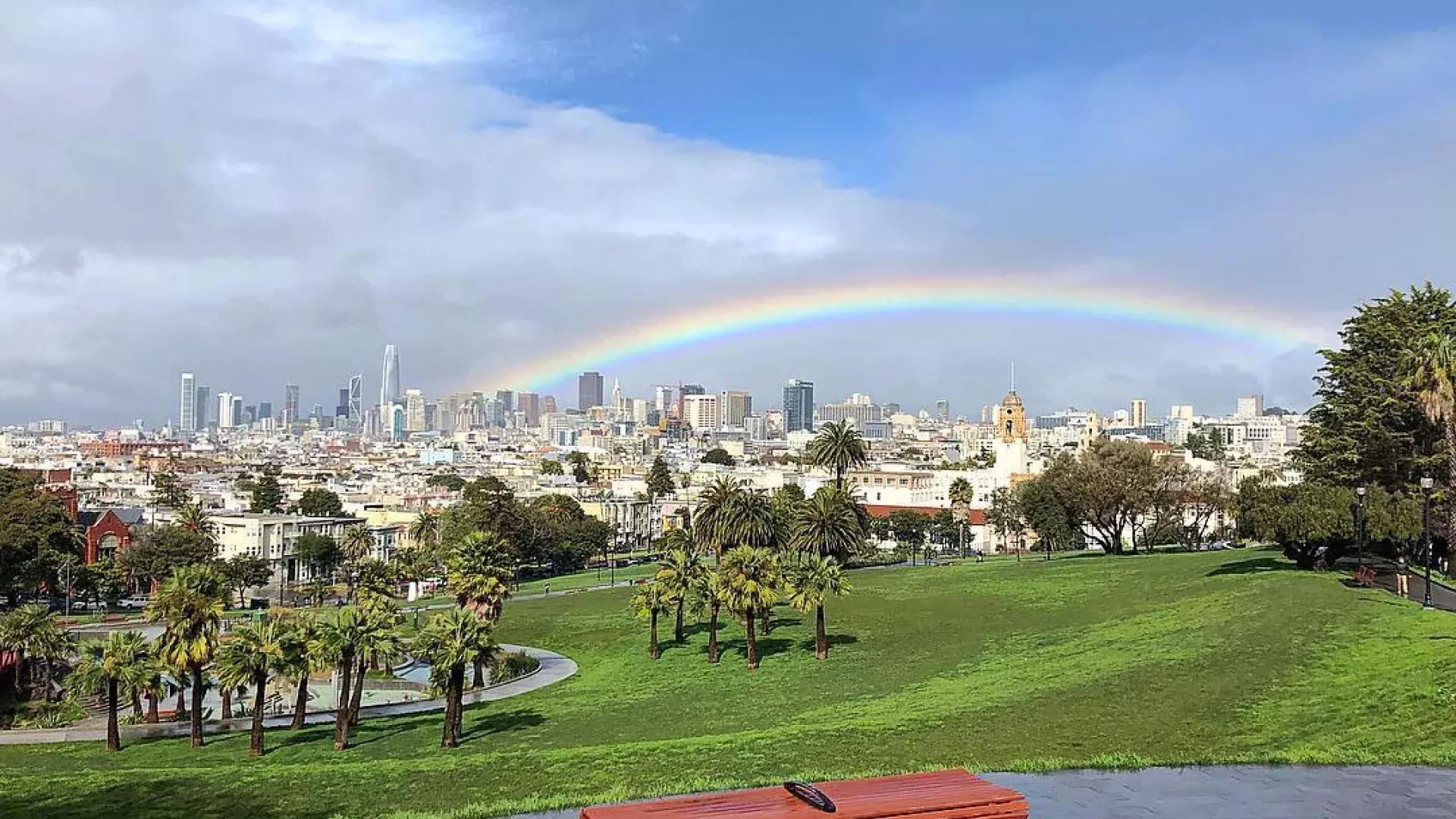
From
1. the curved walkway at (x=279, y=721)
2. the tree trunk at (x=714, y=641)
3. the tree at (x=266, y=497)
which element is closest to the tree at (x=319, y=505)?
the tree at (x=266, y=497)

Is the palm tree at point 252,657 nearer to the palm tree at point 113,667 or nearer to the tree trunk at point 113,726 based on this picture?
the palm tree at point 113,667

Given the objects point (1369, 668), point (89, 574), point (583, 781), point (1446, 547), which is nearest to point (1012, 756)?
point (583, 781)

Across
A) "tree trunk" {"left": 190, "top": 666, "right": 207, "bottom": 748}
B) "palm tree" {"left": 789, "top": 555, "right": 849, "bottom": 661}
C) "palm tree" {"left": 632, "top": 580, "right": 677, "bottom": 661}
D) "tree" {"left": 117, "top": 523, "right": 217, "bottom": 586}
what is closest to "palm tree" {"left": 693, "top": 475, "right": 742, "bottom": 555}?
"palm tree" {"left": 632, "top": 580, "right": 677, "bottom": 661}

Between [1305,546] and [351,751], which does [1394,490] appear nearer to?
[1305,546]

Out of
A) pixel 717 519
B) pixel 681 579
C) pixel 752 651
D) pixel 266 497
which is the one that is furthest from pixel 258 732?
pixel 266 497

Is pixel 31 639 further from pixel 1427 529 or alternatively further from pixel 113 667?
pixel 1427 529

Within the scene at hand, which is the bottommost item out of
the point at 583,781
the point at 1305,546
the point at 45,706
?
the point at 45,706

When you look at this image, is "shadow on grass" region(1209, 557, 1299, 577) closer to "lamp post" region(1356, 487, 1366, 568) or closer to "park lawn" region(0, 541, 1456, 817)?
"park lawn" region(0, 541, 1456, 817)
